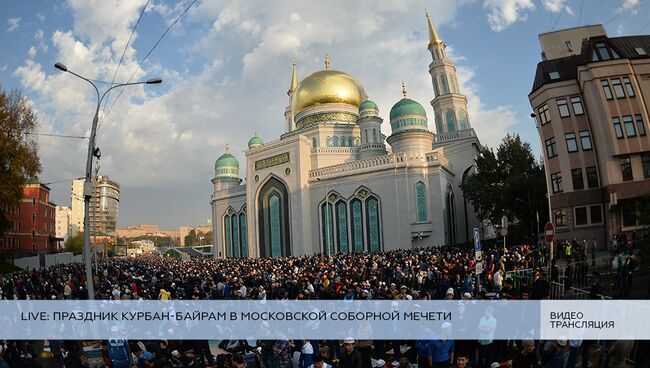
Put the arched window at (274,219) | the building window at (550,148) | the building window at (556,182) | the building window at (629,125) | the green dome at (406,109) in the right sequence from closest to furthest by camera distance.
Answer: the building window at (629,125), the building window at (556,182), the building window at (550,148), the green dome at (406,109), the arched window at (274,219)

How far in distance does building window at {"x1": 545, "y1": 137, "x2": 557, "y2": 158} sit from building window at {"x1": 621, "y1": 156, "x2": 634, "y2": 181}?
106 inches

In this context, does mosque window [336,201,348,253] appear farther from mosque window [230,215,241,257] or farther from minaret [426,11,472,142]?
mosque window [230,215,241,257]

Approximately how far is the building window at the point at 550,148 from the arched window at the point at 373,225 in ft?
40.4

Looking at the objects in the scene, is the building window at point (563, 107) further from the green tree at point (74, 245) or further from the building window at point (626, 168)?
the green tree at point (74, 245)

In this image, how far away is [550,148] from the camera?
69.2 ft

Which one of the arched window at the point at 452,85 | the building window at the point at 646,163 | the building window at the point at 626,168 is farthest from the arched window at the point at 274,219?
the building window at the point at 646,163

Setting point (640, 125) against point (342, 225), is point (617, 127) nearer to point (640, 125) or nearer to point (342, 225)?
point (640, 125)

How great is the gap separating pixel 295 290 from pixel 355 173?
19.4 meters

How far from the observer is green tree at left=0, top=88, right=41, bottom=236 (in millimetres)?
22359

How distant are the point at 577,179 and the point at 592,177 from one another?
546mm

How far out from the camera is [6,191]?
22500 mm

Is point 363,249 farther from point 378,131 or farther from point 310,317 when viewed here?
point 310,317

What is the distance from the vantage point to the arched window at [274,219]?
118ft

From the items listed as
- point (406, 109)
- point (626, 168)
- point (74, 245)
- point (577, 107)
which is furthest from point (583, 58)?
point (74, 245)
